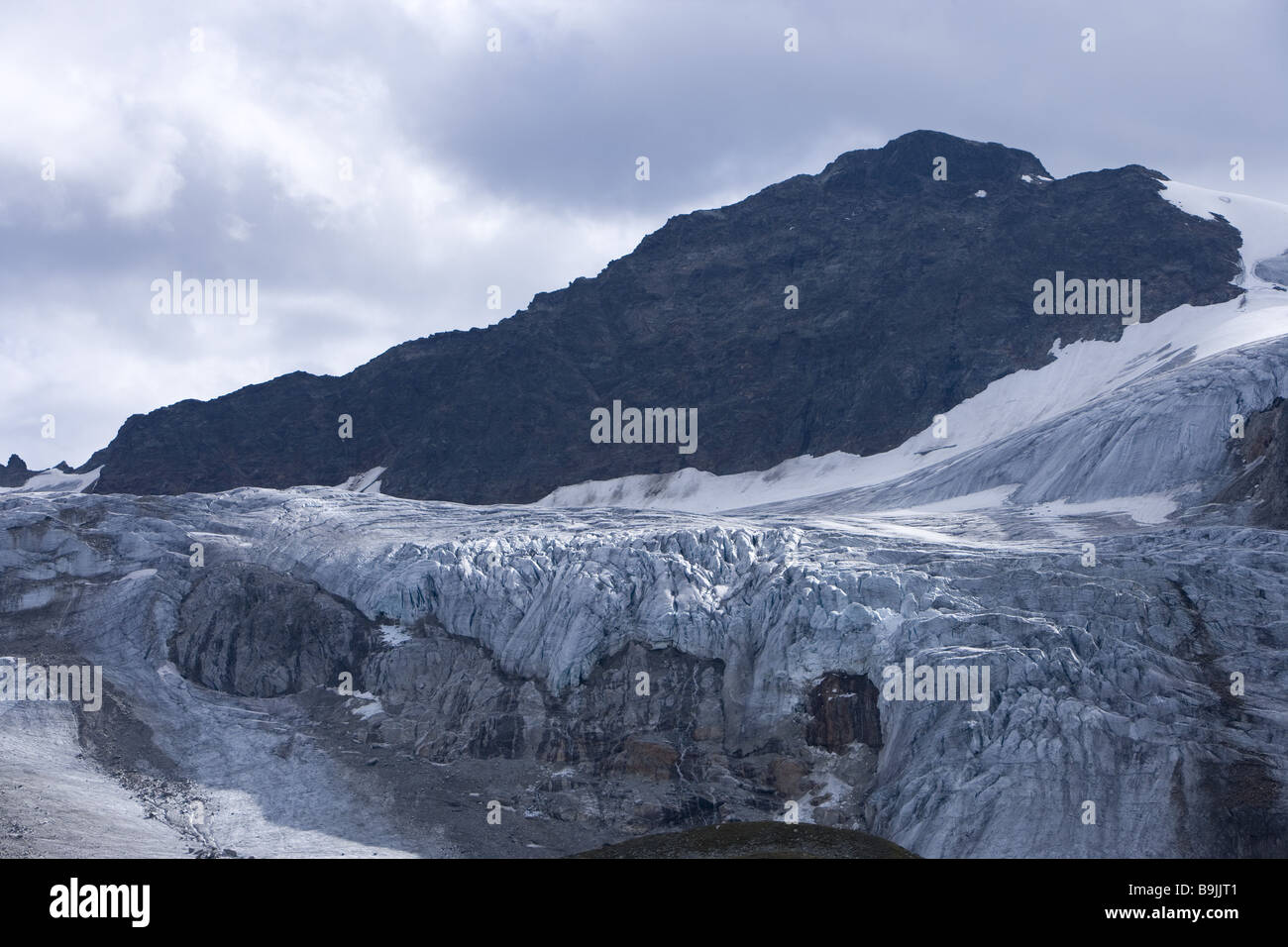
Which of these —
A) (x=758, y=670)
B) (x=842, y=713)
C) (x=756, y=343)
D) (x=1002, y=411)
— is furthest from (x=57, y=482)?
(x=842, y=713)

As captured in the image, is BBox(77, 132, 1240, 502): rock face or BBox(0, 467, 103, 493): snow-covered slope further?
BBox(0, 467, 103, 493): snow-covered slope

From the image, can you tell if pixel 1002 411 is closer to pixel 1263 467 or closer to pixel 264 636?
pixel 1263 467

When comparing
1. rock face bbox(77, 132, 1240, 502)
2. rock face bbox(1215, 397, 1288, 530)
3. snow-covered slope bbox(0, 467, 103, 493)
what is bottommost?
rock face bbox(1215, 397, 1288, 530)

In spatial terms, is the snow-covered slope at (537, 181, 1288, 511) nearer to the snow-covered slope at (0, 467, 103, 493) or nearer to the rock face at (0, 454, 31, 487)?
the snow-covered slope at (0, 467, 103, 493)

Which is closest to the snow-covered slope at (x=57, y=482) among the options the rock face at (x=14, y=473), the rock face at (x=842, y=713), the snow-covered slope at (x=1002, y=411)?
the rock face at (x=14, y=473)

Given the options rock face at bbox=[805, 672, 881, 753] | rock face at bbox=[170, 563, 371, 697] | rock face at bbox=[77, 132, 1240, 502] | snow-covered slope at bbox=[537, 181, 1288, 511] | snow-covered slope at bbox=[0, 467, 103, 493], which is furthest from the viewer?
snow-covered slope at bbox=[0, 467, 103, 493]

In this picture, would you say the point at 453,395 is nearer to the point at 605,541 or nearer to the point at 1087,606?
the point at 605,541

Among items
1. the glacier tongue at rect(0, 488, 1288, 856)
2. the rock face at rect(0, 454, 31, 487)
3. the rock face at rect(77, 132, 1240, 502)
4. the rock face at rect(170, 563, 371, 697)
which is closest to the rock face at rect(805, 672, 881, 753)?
the glacier tongue at rect(0, 488, 1288, 856)

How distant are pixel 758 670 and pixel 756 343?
3297 inches

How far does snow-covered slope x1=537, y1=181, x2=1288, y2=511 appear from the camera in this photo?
110000 mm

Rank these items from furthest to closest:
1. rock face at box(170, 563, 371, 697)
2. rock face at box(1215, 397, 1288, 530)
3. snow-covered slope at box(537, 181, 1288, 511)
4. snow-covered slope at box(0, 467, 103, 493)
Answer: snow-covered slope at box(0, 467, 103, 493) → snow-covered slope at box(537, 181, 1288, 511) → rock face at box(170, 563, 371, 697) → rock face at box(1215, 397, 1288, 530)

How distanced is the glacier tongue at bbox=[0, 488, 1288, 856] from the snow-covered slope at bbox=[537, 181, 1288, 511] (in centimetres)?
3228

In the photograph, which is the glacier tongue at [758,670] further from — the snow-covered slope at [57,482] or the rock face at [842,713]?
the snow-covered slope at [57,482]

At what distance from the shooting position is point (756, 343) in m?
144
